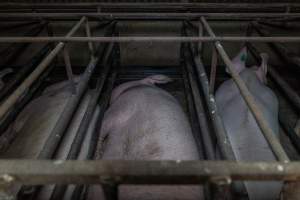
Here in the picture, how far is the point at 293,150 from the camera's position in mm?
1905

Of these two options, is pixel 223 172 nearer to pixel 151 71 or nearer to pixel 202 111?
pixel 202 111

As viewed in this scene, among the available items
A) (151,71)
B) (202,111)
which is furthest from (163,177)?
(151,71)

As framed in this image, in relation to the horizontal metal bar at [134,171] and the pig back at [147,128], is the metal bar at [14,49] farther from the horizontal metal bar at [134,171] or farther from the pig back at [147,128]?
the horizontal metal bar at [134,171]

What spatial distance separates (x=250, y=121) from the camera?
5.22 ft

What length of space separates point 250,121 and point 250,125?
3 centimetres

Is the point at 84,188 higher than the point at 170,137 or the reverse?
the reverse

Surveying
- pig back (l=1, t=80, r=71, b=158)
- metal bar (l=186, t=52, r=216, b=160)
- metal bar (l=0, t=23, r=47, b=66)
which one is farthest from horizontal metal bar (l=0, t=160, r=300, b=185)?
metal bar (l=0, t=23, r=47, b=66)

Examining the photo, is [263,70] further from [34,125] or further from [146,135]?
[34,125]

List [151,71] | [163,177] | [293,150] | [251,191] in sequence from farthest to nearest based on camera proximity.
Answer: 1. [151,71]
2. [293,150]
3. [251,191]
4. [163,177]

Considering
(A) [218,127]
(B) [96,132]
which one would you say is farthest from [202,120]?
(B) [96,132]

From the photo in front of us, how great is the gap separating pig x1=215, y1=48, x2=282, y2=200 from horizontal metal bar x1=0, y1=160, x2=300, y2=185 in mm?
544

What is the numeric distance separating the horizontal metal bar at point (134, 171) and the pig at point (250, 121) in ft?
1.79
